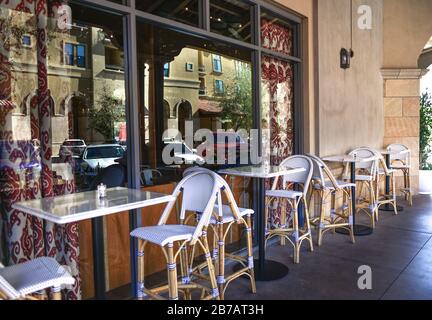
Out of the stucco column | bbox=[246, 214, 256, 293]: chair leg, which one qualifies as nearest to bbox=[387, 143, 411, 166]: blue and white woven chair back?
the stucco column

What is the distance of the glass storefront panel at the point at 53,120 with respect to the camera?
2.15m

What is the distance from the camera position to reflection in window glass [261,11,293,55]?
414 cm

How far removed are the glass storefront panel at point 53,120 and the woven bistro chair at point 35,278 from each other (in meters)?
0.51

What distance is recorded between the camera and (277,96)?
445cm

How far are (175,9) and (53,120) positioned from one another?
1.41 metres

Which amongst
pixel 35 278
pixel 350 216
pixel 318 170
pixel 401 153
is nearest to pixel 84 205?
pixel 35 278

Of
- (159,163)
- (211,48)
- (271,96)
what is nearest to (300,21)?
(271,96)

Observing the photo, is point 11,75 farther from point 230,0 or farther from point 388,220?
point 388,220

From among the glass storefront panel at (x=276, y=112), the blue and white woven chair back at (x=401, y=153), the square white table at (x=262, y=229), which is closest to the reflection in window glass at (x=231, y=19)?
the glass storefront panel at (x=276, y=112)

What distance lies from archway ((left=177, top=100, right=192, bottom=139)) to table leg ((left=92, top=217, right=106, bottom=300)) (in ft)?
5.94

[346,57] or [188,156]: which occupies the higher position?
[346,57]

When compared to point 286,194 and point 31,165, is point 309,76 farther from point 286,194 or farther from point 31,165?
point 31,165

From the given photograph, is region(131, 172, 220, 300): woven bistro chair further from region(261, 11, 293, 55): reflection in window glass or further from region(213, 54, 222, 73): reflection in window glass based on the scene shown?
region(261, 11, 293, 55): reflection in window glass

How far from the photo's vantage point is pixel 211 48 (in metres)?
3.74
